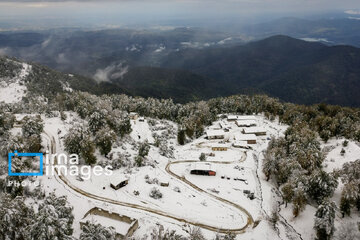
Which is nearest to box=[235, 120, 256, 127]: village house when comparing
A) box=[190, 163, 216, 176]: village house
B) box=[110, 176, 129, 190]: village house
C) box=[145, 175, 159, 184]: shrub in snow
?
box=[190, 163, 216, 176]: village house

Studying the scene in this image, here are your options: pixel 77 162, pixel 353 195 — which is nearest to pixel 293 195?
pixel 353 195

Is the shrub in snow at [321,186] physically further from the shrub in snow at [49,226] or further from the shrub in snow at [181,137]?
the shrub in snow at [181,137]

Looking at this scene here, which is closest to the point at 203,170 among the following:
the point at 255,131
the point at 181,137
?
the point at 181,137

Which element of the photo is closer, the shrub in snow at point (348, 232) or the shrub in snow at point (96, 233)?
the shrub in snow at point (96, 233)

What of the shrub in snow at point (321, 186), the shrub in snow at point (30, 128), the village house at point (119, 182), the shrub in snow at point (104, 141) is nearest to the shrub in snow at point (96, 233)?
the village house at point (119, 182)

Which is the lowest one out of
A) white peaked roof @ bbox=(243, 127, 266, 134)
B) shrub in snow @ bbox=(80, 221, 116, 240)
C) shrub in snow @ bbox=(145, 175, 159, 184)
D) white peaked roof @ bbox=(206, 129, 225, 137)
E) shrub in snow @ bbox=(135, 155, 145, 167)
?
white peaked roof @ bbox=(206, 129, 225, 137)

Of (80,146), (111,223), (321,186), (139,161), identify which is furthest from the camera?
(139,161)

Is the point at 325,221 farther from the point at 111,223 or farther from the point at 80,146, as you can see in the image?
the point at 80,146

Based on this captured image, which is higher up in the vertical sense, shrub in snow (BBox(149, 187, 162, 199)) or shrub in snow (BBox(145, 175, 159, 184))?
shrub in snow (BBox(149, 187, 162, 199))

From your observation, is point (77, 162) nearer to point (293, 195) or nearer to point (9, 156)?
point (9, 156)

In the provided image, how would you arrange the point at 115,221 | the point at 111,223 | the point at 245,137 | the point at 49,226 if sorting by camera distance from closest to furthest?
the point at 49,226 → the point at 111,223 → the point at 115,221 → the point at 245,137

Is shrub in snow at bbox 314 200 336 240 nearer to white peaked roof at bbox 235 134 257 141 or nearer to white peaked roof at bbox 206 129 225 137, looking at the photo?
white peaked roof at bbox 235 134 257 141

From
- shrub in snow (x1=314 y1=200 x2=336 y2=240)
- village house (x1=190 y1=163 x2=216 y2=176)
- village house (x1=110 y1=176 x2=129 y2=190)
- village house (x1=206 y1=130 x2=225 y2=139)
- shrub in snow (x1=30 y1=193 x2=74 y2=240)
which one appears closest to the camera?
shrub in snow (x1=30 y1=193 x2=74 y2=240)
